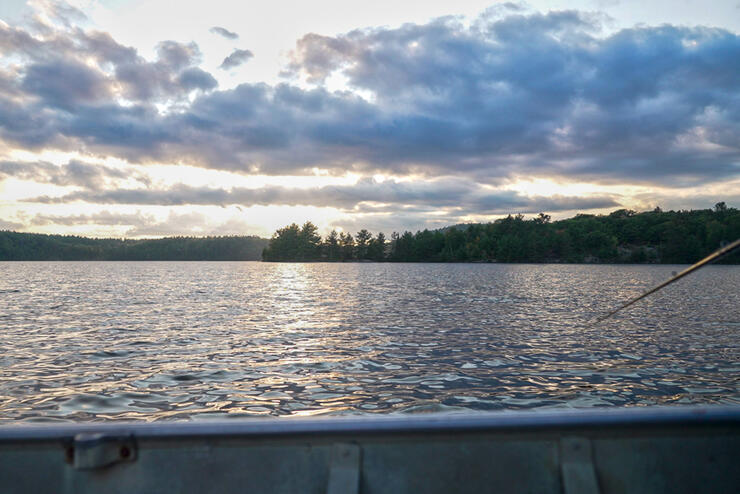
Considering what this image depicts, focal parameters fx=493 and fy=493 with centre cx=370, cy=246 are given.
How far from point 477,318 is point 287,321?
1029 cm

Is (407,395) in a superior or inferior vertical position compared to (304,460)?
inferior

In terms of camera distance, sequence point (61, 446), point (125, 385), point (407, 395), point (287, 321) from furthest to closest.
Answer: point (287, 321)
point (125, 385)
point (407, 395)
point (61, 446)

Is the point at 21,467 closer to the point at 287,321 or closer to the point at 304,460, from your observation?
the point at 304,460

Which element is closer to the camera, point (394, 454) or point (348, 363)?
point (394, 454)

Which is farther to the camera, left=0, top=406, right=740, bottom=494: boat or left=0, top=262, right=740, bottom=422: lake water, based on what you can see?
left=0, top=262, right=740, bottom=422: lake water

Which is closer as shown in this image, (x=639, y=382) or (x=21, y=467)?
(x=21, y=467)

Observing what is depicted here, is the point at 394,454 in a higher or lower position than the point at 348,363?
higher

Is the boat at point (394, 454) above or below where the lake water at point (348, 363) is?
above

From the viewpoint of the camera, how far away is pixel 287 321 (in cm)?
2608

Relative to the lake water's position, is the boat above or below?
above

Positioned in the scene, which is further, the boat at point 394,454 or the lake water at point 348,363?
the lake water at point 348,363

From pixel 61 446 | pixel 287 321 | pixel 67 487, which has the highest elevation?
pixel 61 446

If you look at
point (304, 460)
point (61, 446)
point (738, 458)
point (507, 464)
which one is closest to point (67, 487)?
point (61, 446)

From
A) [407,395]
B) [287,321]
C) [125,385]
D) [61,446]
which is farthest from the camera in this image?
[287,321]
